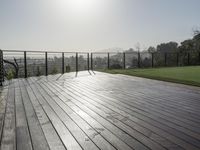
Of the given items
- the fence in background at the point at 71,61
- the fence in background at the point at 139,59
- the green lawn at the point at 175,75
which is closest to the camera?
the green lawn at the point at 175,75

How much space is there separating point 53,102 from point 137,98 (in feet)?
5.85

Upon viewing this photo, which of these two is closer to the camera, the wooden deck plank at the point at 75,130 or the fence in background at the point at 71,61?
the wooden deck plank at the point at 75,130

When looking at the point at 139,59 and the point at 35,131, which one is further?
the point at 139,59

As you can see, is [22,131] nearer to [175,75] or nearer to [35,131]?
[35,131]

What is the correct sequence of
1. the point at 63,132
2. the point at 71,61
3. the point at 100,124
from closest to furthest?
the point at 63,132 → the point at 100,124 → the point at 71,61

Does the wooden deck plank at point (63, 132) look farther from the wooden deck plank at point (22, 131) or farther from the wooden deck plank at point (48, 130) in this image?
the wooden deck plank at point (22, 131)

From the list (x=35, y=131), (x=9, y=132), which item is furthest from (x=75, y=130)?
(x=9, y=132)

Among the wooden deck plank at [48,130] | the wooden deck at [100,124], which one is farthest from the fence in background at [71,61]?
the wooden deck plank at [48,130]

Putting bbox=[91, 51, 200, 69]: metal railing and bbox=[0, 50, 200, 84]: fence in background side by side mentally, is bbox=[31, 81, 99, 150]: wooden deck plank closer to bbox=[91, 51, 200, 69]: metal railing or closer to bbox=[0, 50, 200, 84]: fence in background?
bbox=[0, 50, 200, 84]: fence in background

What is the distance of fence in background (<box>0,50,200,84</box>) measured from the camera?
11164 mm

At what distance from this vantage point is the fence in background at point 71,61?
11.2 m

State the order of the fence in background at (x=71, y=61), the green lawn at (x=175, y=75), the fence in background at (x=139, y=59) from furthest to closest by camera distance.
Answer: the fence in background at (x=139, y=59) < the fence in background at (x=71, y=61) < the green lawn at (x=175, y=75)

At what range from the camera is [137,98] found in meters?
5.09

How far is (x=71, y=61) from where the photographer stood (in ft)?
46.1
